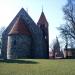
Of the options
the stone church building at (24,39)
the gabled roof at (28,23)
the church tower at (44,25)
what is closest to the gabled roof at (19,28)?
the stone church building at (24,39)

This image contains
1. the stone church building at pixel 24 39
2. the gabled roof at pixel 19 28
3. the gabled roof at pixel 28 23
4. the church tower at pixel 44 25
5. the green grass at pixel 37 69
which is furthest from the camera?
the church tower at pixel 44 25

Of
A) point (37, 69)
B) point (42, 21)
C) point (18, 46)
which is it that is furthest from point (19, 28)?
point (37, 69)

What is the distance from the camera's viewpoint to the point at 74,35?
48.7m

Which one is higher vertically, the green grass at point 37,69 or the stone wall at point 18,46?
the stone wall at point 18,46

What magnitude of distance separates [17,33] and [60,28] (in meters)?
10.2

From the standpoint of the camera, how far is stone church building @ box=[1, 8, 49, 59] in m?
52.8

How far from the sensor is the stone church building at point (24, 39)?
5275 cm

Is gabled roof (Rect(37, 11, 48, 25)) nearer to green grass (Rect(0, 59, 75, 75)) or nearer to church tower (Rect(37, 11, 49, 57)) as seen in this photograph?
church tower (Rect(37, 11, 49, 57))

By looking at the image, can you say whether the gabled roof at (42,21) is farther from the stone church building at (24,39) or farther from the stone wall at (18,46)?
the stone wall at (18,46)

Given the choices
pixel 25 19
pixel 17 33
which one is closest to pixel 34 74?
pixel 17 33

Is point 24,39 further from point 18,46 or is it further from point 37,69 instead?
point 37,69

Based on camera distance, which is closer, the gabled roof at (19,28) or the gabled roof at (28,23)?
the gabled roof at (19,28)

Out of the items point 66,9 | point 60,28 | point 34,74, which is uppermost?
point 66,9

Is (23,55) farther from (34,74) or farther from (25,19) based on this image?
(34,74)
